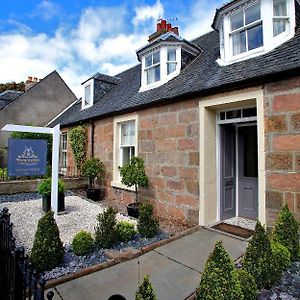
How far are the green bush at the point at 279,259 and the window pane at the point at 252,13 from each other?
5.44 metres

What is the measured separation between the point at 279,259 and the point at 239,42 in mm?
5396

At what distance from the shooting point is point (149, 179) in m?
7.43

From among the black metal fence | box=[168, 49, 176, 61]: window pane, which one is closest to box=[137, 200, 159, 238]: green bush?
the black metal fence

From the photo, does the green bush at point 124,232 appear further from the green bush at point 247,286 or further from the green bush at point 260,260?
the green bush at point 247,286

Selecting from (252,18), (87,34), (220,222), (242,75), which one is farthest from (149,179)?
(87,34)

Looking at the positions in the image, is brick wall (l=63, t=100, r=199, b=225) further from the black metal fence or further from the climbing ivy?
the climbing ivy

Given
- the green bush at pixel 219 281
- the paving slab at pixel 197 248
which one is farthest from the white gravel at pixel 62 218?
the green bush at pixel 219 281

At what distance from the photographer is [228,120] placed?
232 inches

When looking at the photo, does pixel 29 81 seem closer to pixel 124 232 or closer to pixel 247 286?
pixel 124 232

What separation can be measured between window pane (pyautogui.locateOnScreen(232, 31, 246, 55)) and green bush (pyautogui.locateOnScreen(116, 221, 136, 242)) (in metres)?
5.43

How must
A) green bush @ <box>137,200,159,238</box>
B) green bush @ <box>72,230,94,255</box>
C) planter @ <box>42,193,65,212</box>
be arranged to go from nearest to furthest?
green bush @ <box>72,230,94,255</box> < green bush @ <box>137,200,159,238</box> < planter @ <box>42,193,65,212</box>

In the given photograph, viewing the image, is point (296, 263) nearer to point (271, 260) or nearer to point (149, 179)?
point (271, 260)

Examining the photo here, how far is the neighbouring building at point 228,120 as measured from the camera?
466cm

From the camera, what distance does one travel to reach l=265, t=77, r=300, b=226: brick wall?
14.6 ft
